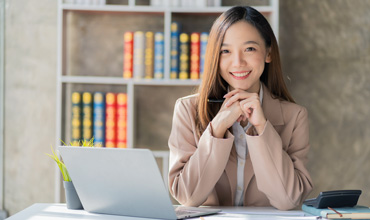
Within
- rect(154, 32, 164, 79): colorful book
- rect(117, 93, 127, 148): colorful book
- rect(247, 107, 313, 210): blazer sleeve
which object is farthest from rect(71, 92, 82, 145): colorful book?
rect(247, 107, 313, 210): blazer sleeve

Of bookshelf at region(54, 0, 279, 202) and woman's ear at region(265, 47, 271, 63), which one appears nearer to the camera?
woman's ear at region(265, 47, 271, 63)

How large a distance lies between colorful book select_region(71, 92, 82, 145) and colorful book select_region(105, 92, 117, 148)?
17cm

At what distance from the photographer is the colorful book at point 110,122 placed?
315 cm

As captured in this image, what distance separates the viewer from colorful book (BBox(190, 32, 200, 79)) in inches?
123

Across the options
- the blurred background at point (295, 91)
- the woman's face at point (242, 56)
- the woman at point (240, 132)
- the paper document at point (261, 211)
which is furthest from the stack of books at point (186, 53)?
the paper document at point (261, 211)

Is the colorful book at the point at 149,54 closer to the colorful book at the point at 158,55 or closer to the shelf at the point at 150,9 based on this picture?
the colorful book at the point at 158,55

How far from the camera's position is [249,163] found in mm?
1959

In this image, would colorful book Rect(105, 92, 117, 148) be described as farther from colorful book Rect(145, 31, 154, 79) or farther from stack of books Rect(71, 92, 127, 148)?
colorful book Rect(145, 31, 154, 79)

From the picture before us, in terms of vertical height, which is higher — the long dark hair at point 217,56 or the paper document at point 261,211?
the long dark hair at point 217,56

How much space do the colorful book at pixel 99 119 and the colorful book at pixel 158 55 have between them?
14.9 inches

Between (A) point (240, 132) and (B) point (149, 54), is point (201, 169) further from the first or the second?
(B) point (149, 54)

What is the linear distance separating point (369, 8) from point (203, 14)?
1.15m

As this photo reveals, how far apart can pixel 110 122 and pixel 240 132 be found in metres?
1.32

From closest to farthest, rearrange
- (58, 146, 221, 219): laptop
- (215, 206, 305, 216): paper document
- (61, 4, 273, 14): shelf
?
(58, 146, 221, 219): laptop → (215, 206, 305, 216): paper document → (61, 4, 273, 14): shelf
